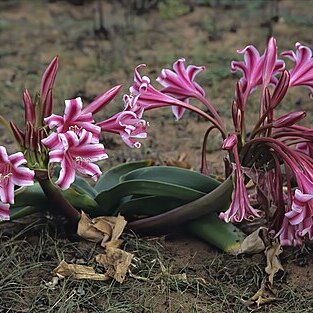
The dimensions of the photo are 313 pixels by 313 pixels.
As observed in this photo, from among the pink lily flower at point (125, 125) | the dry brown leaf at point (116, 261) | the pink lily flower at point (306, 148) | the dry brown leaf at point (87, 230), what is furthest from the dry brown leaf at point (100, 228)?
the pink lily flower at point (306, 148)

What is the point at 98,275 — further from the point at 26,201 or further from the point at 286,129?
the point at 286,129

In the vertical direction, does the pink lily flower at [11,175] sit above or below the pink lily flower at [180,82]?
below

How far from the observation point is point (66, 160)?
8.80 ft

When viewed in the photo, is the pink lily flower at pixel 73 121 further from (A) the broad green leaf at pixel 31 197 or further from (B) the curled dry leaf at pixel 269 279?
(B) the curled dry leaf at pixel 269 279

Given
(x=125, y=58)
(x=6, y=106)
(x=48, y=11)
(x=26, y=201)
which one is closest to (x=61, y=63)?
(x=125, y=58)

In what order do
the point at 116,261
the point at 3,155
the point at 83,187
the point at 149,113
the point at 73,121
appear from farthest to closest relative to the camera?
the point at 149,113
the point at 83,187
the point at 116,261
the point at 73,121
the point at 3,155

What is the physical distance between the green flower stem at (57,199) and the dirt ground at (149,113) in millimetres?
109

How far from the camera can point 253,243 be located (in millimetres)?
3084

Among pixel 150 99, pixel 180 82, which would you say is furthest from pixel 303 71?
pixel 150 99

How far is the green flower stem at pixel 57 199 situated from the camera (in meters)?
2.97

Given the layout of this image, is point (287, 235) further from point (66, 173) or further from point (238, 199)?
point (66, 173)

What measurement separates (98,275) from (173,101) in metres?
0.74

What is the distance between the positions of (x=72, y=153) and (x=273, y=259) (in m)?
0.91

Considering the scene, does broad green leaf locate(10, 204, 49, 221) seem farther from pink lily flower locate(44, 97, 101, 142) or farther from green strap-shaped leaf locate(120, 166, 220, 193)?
pink lily flower locate(44, 97, 101, 142)
